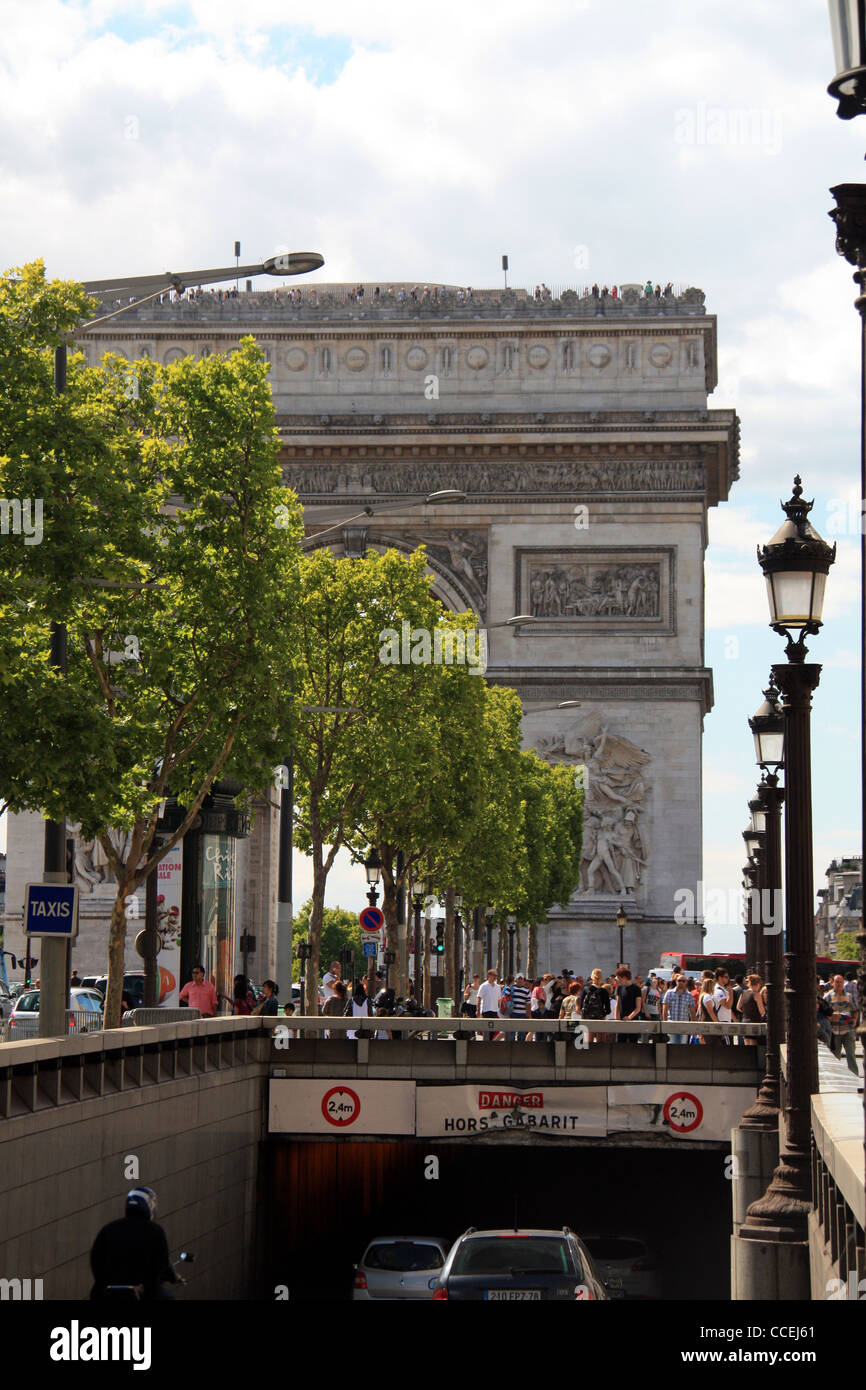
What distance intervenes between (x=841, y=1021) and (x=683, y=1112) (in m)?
3.45

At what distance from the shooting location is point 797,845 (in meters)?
16.1

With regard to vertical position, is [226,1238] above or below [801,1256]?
below

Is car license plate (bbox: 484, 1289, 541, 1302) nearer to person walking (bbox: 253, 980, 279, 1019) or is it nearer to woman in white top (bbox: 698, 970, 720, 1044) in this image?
woman in white top (bbox: 698, 970, 720, 1044)

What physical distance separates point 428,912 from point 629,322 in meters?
20.9

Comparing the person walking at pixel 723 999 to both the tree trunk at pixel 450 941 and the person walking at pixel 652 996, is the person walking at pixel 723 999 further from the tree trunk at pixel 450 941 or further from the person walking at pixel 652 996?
the tree trunk at pixel 450 941

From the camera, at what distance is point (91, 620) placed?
28.4m

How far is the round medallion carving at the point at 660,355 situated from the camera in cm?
7000

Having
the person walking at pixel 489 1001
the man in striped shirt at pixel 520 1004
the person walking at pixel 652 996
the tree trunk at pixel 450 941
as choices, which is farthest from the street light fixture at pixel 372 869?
the tree trunk at pixel 450 941

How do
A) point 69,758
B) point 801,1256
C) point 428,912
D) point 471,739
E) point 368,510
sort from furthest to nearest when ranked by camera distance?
point 428,912
point 471,739
point 368,510
point 69,758
point 801,1256

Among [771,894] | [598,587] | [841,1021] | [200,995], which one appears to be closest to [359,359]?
[598,587]

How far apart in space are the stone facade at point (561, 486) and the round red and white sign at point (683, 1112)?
104ft

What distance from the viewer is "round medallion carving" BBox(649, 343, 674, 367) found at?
2756 inches
